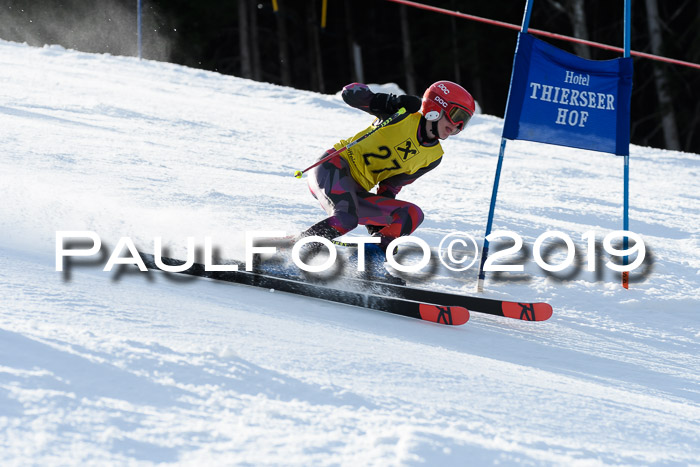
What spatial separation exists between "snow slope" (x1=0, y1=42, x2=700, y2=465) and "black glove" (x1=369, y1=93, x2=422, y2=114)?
3.53 feet

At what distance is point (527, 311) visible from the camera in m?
3.80

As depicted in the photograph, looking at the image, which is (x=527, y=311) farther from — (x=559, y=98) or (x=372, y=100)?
(x=559, y=98)

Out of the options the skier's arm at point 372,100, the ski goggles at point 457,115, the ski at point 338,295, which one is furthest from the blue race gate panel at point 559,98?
the ski at point 338,295

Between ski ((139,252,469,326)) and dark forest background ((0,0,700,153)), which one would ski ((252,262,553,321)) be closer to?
ski ((139,252,469,326))

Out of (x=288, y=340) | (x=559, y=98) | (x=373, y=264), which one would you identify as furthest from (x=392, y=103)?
(x=288, y=340)

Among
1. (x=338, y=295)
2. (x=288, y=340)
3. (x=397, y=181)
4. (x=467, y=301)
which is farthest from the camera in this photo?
(x=397, y=181)

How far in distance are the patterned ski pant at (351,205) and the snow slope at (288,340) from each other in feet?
1.85

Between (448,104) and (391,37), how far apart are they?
24530mm

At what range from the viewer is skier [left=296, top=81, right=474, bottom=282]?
13.2 feet

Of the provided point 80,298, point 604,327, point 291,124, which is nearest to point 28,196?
point 80,298

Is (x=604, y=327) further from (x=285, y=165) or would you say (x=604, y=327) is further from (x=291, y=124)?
(x=291, y=124)

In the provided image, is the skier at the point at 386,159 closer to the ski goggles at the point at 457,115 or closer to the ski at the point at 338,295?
the ski goggles at the point at 457,115

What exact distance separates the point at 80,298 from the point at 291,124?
6.51 metres

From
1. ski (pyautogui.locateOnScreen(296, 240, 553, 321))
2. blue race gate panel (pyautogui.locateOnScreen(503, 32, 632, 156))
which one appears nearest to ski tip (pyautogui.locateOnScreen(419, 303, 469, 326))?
ski (pyautogui.locateOnScreen(296, 240, 553, 321))
